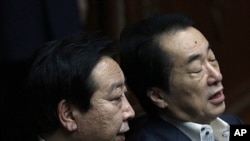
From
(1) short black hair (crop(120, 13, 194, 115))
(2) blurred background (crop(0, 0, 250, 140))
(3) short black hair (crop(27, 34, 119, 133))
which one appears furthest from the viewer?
(2) blurred background (crop(0, 0, 250, 140))

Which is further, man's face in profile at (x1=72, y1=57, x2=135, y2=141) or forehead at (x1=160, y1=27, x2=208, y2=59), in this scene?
forehead at (x1=160, y1=27, x2=208, y2=59)

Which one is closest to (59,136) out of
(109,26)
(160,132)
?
(160,132)

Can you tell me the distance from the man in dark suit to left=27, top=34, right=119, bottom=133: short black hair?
208mm

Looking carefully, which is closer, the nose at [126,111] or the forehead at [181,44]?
the nose at [126,111]

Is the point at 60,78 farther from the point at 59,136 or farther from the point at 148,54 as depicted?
the point at 148,54

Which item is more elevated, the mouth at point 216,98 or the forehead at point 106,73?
the forehead at point 106,73

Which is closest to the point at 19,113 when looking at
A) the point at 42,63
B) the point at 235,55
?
the point at 42,63

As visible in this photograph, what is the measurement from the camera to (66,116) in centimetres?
170

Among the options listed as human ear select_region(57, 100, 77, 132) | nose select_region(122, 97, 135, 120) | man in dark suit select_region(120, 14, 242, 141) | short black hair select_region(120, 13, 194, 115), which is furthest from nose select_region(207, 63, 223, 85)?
human ear select_region(57, 100, 77, 132)

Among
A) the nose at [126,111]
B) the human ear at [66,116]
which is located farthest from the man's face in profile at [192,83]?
the human ear at [66,116]

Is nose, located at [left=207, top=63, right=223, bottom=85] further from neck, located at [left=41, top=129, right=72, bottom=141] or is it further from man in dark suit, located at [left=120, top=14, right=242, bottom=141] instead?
neck, located at [left=41, top=129, right=72, bottom=141]

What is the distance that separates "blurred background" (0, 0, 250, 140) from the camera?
2.11 meters

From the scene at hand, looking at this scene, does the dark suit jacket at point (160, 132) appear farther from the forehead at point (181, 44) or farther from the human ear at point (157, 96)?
the forehead at point (181, 44)

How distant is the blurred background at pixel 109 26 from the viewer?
6.91 feet
